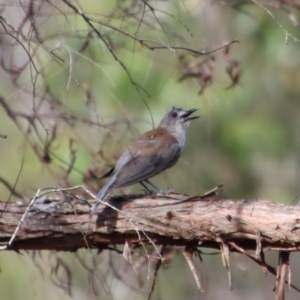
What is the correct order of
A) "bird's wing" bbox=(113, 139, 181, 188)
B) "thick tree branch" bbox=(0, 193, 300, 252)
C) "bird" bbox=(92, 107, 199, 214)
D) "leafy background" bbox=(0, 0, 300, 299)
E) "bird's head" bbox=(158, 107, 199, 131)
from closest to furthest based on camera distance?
1. "thick tree branch" bbox=(0, 193, 300, 252)
2. "bird" bbox=(92, 107, 199, 214)
3. "bird's wing" bbox=(113, 139, 181, 188)
4. "bird's head" bbox=(158, 107, 199, 131)
5. "leafy background" bbox=(0, 0, 300, 299)

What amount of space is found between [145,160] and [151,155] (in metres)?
0.12

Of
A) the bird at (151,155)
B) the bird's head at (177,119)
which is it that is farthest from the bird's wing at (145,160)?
the bird's head at (177,119)

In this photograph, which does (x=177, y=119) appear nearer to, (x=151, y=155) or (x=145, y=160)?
(x=151, y=155)

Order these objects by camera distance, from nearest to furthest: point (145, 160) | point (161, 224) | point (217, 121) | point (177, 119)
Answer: point (161, 224) → point (145, 160) → point (177, 119) → point (217, 121)

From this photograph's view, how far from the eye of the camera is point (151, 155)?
688 centimetres

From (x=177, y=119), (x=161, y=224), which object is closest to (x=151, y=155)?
(x=177, y=119)

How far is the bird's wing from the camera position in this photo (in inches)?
248

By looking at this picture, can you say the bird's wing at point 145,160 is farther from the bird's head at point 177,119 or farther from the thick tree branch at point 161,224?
the thick tree branch at point 161,224

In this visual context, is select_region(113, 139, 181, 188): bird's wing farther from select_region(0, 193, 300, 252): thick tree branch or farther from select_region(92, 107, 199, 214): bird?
select_region(0, 193, 300, 252): thick tree branch

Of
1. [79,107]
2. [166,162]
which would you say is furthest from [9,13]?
[79,107]

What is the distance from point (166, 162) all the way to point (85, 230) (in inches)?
82.2

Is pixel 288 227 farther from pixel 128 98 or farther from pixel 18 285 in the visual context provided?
pixel 18 285

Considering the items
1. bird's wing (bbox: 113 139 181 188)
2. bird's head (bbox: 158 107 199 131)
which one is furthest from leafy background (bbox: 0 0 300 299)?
bird's wing (bbox: 113 139 181 188)

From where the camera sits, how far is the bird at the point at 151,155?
618 centimetres
